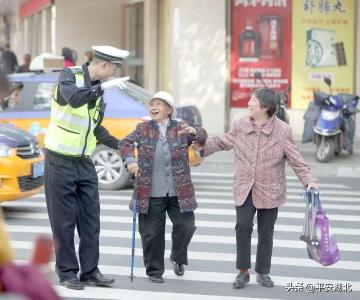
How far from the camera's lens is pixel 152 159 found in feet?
23.6

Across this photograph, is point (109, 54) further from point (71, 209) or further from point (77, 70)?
point (71, 209)

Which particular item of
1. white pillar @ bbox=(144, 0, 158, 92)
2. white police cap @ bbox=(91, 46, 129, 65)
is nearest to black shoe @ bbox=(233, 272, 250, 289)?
white police cap @ bbox=(91, 46, 129, 65)

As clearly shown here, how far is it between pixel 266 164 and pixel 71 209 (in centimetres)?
149

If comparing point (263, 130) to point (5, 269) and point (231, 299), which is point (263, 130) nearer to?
point (231, 299)

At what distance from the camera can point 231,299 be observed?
22.8 ft

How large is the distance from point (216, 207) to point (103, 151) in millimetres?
1958

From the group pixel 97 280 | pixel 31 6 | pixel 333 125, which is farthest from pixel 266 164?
pixel 31 6

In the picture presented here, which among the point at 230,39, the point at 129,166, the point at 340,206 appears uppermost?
the point at 230,39

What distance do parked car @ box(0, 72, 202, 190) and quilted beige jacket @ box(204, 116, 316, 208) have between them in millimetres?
5210

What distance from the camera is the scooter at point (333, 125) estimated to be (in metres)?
15.2

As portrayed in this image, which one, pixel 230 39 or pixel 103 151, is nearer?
pixel 103 151

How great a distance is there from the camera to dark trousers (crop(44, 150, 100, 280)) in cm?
697

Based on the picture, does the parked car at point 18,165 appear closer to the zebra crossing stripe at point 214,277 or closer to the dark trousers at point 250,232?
the zebra crossing stripe at point 214,277

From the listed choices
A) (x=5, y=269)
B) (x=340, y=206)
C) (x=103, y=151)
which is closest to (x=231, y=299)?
(x=5, y=269)
